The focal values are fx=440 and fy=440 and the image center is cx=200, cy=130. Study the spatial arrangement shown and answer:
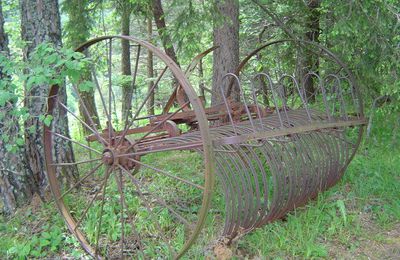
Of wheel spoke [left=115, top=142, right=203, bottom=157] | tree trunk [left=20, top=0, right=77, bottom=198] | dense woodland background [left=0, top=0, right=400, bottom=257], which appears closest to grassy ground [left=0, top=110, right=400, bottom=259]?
dense woodland background [left=0, top=0, right=400, bottom=257]

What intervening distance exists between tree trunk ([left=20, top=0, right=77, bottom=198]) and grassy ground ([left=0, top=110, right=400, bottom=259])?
16.6 inches

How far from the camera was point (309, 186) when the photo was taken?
4.22 meters

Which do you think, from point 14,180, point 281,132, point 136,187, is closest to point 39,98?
point 14,180

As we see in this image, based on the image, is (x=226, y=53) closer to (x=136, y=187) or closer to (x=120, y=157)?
(x=136, y=187)

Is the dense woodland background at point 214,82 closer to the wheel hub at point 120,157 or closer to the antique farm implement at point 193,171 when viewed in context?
the antique farm implement at point 193,171

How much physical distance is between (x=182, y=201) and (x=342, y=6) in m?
2.71

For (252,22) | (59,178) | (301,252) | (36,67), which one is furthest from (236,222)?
(252,22)

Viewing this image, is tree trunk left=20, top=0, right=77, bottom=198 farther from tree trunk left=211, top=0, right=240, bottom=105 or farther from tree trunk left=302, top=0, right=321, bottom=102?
tree trunk left=302, top=0, right=321, bottom=102

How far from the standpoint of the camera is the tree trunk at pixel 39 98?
4.55m

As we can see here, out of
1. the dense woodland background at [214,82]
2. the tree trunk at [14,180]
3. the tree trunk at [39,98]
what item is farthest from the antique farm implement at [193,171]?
the tree trunk at [14,180]

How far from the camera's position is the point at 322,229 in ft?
12.8

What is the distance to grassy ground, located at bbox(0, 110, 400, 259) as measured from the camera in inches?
143

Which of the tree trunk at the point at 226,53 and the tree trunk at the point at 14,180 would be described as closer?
the tree trunk at the point at 14,180

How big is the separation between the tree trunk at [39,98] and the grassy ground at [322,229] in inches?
16.6
